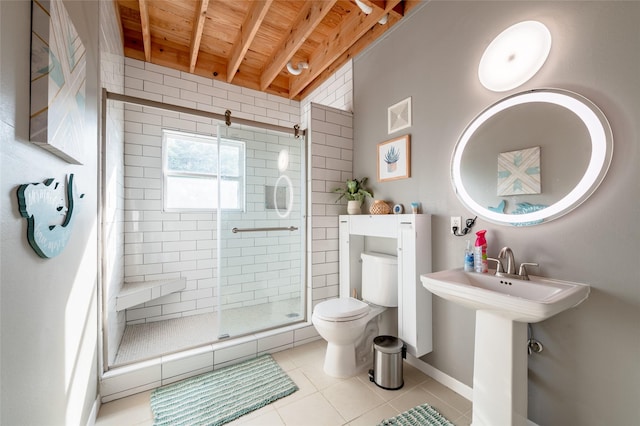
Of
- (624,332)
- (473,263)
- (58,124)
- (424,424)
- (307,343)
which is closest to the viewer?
(58,124)

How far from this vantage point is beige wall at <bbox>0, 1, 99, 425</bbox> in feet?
2.30

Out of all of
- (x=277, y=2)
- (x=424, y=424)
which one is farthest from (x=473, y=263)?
(x=277, y=2)

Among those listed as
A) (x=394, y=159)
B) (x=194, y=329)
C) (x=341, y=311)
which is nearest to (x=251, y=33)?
(x=394, y=159)

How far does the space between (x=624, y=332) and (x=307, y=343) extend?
2010mm

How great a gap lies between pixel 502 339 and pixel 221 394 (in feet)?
5.51

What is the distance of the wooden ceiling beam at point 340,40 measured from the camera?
212 centimetres

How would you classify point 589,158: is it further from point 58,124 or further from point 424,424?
point 58,124

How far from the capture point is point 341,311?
6.08 feet

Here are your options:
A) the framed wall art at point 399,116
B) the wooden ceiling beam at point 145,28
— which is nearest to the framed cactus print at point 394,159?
the framed wall art at point 399,116

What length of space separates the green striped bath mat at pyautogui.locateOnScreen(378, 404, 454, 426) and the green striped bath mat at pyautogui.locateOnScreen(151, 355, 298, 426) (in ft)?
2.15

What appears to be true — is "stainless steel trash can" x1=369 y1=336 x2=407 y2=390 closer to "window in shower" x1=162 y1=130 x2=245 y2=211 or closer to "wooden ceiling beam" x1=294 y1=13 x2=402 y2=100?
"window in shower" x1=162 y1=130 x2=245 y2=211

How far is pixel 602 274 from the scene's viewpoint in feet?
3.85

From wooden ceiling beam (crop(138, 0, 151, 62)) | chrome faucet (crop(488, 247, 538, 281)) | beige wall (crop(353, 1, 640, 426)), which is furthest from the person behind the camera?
wooden ceiling beam (crop(138, 0, 151, 62))

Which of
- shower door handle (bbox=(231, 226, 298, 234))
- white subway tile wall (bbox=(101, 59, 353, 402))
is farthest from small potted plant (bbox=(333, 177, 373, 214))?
shower door handle (bbox=(231, 226, 298, 234))
